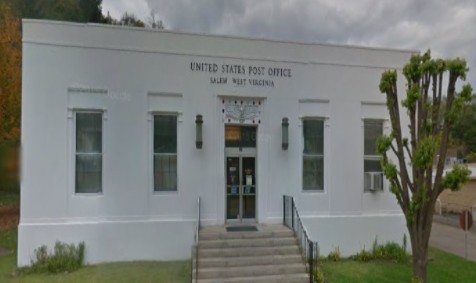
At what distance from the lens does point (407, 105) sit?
7.50m

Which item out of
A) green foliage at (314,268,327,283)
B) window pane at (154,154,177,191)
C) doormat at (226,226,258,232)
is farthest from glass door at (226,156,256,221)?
green foliage at (314,268,327,283)

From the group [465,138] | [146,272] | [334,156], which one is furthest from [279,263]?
[465,138]

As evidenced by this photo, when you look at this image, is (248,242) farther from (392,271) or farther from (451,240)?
(451,240)

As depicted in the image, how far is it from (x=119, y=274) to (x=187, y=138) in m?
4.26

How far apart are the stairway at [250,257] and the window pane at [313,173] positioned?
204 cm

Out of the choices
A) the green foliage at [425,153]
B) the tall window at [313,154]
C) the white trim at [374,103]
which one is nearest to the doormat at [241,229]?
the tall window at [313,154]

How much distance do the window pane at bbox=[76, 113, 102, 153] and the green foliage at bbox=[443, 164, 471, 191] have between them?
359 inches

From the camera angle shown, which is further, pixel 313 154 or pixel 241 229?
pixel 313 154

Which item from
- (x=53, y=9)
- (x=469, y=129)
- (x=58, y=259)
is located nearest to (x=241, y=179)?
(x=58, y=259)

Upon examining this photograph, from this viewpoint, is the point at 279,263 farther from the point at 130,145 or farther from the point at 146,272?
the point at 130,145

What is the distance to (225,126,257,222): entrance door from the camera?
11.1 metres

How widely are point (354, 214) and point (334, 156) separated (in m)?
2.07

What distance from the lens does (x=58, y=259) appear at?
30.5 feet

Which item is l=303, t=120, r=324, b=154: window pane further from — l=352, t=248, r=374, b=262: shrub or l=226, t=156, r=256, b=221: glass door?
l=352, t=248, r=374, b=262: shrub
